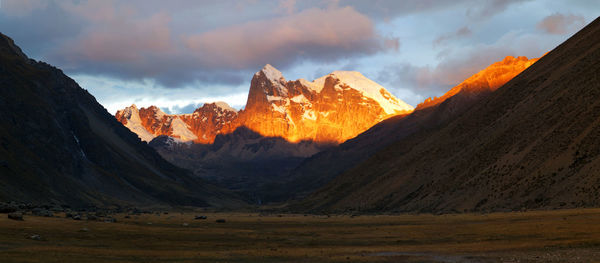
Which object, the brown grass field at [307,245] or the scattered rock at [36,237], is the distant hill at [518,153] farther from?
the scattered rock at [36,237]

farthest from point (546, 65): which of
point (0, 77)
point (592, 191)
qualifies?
point (0, 77)

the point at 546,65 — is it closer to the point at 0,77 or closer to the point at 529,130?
the point at 529,130

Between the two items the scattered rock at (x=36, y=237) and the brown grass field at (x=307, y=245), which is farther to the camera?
the scattered rock at (x=36, y=237)

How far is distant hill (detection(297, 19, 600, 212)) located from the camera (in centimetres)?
8988

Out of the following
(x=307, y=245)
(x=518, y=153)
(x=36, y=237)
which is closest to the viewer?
(x=36, y=237)

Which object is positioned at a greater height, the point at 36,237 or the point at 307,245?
the point at 36,237

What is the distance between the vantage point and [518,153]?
109 m

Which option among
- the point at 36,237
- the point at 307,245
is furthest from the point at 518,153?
the point at 36,237

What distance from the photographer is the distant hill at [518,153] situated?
89.9 meters

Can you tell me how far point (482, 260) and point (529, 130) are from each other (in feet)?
288

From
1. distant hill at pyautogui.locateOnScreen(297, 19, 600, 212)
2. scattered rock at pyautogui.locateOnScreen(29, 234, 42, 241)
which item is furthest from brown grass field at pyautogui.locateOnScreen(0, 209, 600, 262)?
distant hill at pyautogui.locateOnScreen(297, 19, 600, 212)

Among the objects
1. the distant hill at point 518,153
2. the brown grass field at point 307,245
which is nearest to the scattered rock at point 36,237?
the brown grass field at point 307,245

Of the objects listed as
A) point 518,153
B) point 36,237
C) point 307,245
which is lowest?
point 307,245

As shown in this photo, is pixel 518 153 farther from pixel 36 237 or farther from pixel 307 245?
pixel 36 237
